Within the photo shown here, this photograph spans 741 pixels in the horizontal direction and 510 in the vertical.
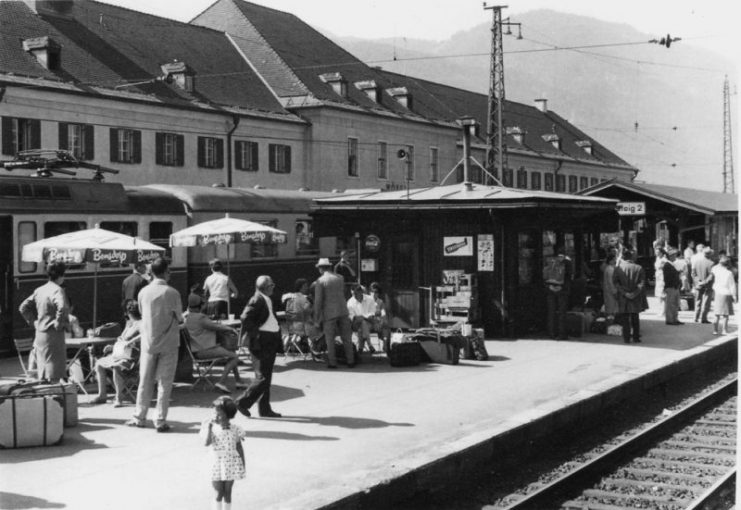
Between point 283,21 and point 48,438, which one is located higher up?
point 283,21

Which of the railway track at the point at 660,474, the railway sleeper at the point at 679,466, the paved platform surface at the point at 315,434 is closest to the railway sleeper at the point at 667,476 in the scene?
the railway track at the point at 660,474

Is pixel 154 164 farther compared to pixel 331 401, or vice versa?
pixel 154 164

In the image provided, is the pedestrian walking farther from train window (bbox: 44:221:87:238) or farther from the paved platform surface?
train window (bbox: 44:221:87:238)

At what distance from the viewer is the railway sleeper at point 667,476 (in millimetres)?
10008

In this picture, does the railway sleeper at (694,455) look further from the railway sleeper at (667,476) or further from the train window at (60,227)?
the train window at (60,227)

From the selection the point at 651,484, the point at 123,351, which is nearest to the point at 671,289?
the point at 651,484

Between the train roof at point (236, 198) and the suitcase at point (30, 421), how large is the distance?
40.5 ft

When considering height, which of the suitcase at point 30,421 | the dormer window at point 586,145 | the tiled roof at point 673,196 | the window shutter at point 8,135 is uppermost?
the dormer window at point 586,145

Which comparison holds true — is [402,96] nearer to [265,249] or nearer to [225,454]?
[265,249]

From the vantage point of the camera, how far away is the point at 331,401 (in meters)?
11.9

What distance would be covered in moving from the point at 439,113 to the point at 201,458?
48.7m

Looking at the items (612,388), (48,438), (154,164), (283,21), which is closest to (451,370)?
(612,388)

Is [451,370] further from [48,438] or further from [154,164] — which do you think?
[154,164]

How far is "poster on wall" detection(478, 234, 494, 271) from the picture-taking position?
1833cm
